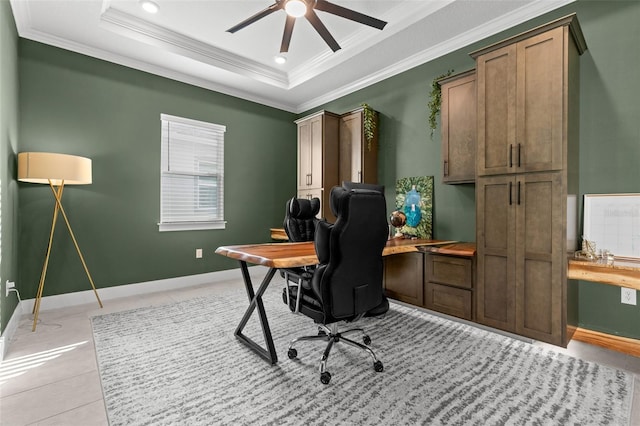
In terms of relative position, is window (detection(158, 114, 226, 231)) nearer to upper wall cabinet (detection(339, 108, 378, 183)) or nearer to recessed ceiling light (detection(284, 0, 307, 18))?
upper wall cabinet (detection(339, 108, 378, 183))

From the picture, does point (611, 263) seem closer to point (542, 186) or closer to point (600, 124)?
point (542, 186)

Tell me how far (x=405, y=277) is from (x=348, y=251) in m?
1.71

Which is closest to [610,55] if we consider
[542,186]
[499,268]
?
[542,186]

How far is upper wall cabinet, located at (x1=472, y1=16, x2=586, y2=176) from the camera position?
237 centimetres

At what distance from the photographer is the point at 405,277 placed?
11.1 ft

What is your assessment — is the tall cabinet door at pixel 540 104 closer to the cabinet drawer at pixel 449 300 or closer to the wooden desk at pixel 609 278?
the wooden desk at pixel 609 278

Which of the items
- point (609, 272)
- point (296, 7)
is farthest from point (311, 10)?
point (609, 272)

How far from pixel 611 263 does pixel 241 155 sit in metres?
4.73

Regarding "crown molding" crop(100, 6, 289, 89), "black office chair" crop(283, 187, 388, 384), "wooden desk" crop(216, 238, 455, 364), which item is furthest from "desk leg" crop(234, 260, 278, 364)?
"crown molding" crop(100, 6, 289, 89)

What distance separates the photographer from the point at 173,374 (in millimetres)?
2090

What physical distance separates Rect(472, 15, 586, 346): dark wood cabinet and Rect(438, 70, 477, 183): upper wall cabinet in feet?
1.28

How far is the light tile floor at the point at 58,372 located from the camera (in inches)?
65.8

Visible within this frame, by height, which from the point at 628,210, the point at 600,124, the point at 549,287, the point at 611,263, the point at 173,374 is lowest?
the point at 173,374

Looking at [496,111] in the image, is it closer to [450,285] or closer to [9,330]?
[450,285]
